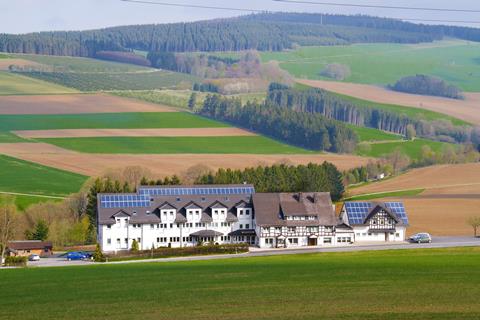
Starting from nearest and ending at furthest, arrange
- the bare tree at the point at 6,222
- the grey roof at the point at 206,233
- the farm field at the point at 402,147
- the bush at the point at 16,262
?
1. the bush at the point at 16,262
2. the bare tree at the point at 6,222
3. the grey roof at the point at 206,233
4. the farm field at the point at 402,147

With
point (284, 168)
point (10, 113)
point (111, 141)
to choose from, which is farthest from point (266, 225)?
point (10, 113)

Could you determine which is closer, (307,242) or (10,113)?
(307,242)

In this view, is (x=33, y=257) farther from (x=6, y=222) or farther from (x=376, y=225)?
(x=376, y=225)

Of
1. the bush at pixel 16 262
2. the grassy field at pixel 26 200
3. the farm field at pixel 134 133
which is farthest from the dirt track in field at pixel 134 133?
the bush at pixel 16 262

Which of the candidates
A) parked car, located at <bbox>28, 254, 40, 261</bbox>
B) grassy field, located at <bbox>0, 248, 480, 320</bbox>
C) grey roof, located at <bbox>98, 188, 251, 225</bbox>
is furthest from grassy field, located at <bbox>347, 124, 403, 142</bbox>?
grassy field, located at <bbox>0, 248, 480, 320</bbox>

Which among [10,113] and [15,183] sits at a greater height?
[10,113]

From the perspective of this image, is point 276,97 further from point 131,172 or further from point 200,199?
point 200,199

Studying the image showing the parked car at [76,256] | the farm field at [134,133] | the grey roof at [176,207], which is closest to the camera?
the parked car at [76,256]

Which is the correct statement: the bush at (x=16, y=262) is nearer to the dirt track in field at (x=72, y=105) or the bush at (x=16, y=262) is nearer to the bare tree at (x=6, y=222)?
the bare tree at (x=6, y=222)
